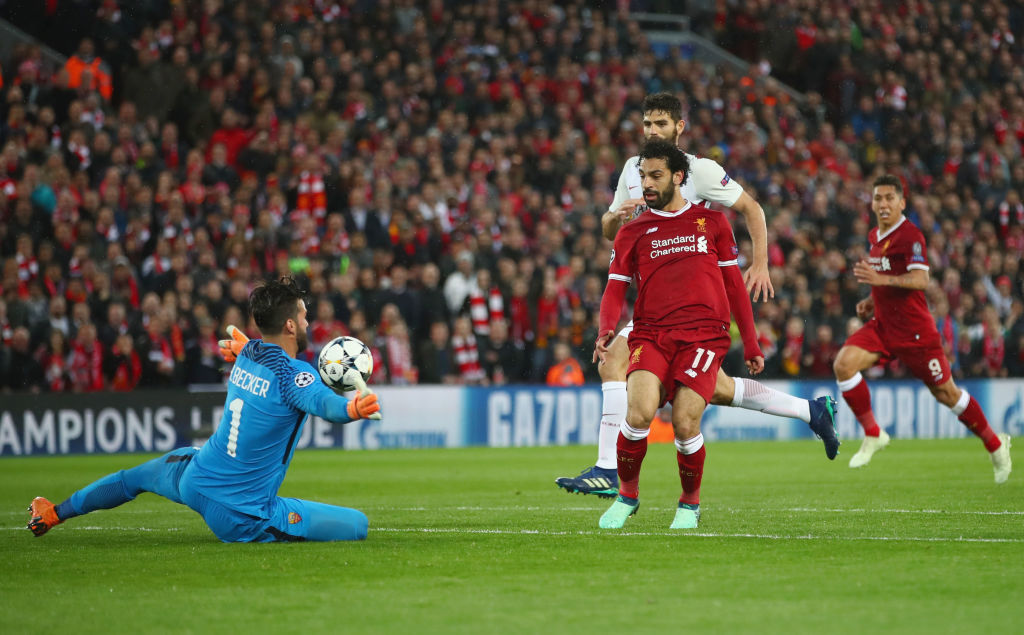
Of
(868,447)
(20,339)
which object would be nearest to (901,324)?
(868,447)

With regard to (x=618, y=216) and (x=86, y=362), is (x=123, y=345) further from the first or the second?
(x=618, y=216)

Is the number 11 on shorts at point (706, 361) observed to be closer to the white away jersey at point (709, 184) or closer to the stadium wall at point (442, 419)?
the white away jersey at point (709, 184)

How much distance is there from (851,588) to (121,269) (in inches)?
531

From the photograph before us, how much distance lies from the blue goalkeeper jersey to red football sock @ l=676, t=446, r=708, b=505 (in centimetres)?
225

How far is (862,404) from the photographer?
42.9ft

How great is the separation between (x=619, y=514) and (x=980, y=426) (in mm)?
5385

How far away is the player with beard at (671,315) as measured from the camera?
7.97 m

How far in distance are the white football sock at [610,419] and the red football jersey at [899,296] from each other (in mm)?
4269

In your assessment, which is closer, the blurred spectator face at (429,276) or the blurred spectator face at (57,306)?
the blurred spectator face at (57,306)

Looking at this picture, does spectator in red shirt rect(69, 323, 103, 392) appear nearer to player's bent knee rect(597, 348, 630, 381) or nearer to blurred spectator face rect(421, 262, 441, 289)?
blurred spectator face rect(421, 262, 441, 289)

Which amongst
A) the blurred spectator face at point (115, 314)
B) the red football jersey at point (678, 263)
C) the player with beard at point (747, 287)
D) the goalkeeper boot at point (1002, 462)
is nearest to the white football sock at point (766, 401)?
the player with beard at point (747, 287)

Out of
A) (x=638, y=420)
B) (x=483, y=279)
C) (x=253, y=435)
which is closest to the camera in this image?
(x=253, y=435)

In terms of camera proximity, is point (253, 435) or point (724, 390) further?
point (724, 390)

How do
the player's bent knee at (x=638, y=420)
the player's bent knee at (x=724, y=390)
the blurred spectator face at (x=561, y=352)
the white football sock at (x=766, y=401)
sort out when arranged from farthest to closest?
the blurred spectator face at (x=561, y=352) < the white football sock at (x=766, y=401) < the player's bent knee at (x=724, y=390) < the player's bent knee at (x=638, y=420)
